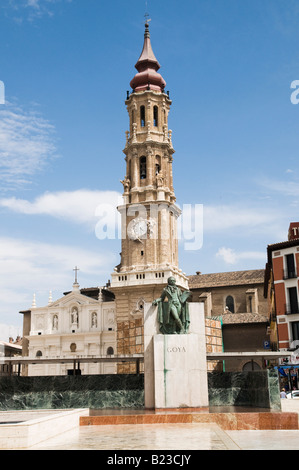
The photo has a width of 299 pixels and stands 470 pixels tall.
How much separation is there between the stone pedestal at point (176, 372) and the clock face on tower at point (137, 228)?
4033 cm

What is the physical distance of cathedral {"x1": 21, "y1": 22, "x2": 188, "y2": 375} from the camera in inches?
2224

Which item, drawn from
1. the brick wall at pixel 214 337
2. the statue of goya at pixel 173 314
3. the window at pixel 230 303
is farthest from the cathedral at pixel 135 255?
the statue of goya at pixel 173 314

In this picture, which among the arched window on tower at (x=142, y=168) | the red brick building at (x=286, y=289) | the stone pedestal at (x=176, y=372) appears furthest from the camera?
the arched window on tower at (x=142, y=168)

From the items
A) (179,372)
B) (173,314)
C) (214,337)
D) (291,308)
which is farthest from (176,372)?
(214,337)

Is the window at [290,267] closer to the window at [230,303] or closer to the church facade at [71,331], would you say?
the church facade at [71,331]

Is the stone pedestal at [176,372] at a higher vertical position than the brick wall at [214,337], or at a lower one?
lower

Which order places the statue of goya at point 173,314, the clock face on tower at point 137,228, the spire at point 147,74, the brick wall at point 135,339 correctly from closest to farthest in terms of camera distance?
the statue of goya at point 173,314 → the brick wall at point 135,339 → the clock face on tower at point 137,228 → the spire at point 147,74

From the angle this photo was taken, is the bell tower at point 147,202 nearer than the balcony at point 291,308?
No

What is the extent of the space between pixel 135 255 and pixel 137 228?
3042 mm

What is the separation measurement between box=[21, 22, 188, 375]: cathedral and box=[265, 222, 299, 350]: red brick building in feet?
48.6

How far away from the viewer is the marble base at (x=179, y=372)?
55.8ft

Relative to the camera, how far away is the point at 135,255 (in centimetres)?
5800

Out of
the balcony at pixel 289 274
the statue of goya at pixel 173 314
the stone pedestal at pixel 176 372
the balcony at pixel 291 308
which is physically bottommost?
the stone pedestal at pixel 176 372
